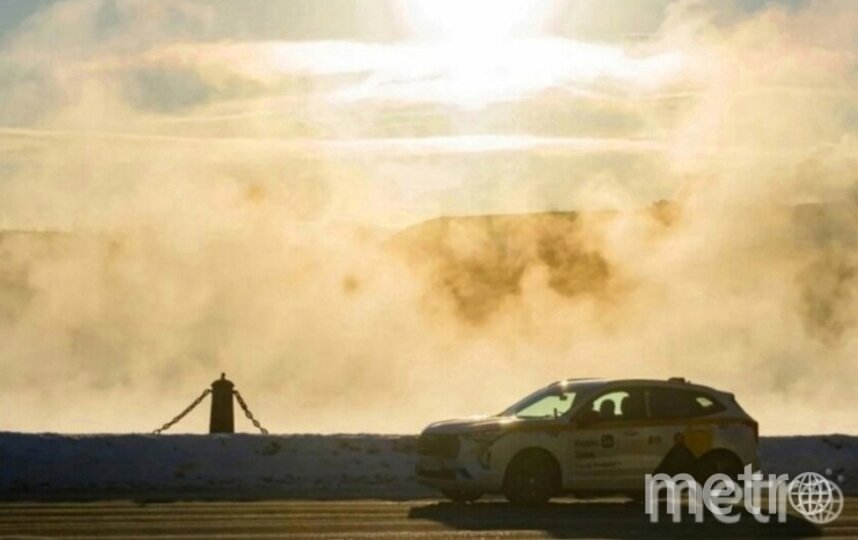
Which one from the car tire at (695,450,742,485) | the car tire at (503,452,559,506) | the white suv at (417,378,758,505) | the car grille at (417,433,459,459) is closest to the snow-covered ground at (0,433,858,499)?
the car grille at (417,433,459,459)

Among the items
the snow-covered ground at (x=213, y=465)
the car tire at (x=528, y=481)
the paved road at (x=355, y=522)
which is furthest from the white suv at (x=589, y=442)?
the snow-covered ground at (x=213, y=465)

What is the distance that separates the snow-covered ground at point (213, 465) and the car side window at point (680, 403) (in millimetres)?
3141

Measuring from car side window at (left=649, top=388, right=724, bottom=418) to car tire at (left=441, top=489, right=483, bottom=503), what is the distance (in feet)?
7.98

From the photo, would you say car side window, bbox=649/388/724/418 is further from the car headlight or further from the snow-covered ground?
the snow-covered ground

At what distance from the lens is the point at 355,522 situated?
2509cm

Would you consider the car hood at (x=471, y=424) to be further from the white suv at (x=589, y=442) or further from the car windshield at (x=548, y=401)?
the car windshield at (x=548, y=401)

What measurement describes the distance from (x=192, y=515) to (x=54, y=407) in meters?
57.6

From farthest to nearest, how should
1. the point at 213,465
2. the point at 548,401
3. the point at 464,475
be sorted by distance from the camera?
the point at 213,465
the point at 548,401
the point at 464,475

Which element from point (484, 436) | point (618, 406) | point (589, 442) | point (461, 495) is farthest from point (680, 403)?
point (461, 495)

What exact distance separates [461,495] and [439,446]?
2.55 ft

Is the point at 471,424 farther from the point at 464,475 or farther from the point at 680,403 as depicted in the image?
the point at 680,403

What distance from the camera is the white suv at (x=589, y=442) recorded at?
93.0 feet

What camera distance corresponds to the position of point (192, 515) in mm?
26000

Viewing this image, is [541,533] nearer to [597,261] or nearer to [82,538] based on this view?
[82,538]
